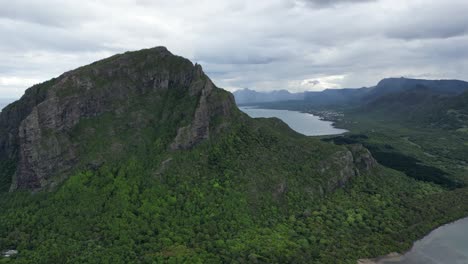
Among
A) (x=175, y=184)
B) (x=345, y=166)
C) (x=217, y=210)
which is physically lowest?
(x=217, y=210)

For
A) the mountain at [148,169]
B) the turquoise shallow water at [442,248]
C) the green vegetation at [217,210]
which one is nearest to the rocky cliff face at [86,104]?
the mountain at [148,169]

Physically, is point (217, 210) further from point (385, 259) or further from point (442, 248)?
point (442, 248)

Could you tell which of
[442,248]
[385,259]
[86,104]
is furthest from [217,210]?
[442,248]

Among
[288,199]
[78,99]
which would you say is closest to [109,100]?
[78,99]

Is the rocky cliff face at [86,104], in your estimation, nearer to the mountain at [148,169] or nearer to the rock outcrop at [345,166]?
the mountain at [148,169]

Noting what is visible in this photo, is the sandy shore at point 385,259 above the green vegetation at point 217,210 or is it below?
below

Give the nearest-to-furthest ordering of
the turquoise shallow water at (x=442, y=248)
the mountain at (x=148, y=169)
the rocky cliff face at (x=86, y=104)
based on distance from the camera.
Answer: the mountain at (x=148, y=169) < the turquoise shallow water at (x=442, y=248) < the rocky cliff face at (x=86, y=104)
